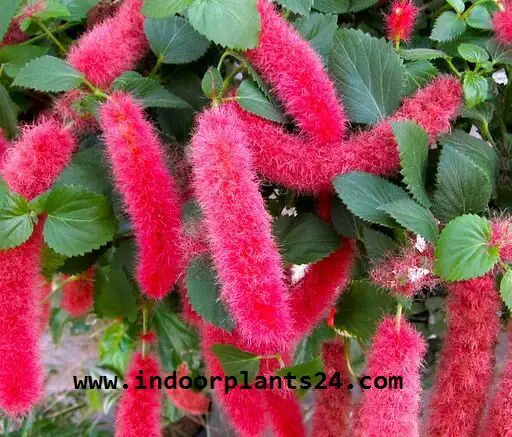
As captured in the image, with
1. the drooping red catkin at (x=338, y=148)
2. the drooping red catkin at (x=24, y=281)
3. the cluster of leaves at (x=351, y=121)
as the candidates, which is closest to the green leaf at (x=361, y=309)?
the cluster of leaves at (x=351, y=121)

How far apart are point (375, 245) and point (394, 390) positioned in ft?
0.28

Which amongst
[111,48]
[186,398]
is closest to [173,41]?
[111,48]

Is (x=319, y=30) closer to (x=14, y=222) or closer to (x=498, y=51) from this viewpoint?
(x=498, y=51)

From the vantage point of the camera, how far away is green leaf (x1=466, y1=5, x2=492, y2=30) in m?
0.41

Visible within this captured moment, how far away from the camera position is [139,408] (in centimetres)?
47

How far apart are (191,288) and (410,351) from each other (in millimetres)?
127

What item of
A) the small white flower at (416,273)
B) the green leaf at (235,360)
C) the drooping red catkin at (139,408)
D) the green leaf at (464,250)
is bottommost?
the drooping red catkin at (139,408)

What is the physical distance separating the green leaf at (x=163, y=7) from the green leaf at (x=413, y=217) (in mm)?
149

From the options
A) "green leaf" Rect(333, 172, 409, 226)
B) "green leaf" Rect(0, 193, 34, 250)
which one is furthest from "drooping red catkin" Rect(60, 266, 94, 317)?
"green leaf" Rect(333, 172, 409, 226)

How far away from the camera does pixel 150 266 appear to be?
1.17 feet

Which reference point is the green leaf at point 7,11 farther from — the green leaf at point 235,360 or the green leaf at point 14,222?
the green leaf at point 235,360

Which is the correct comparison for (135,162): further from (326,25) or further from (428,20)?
(428,20)

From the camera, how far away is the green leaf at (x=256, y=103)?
1.12ft

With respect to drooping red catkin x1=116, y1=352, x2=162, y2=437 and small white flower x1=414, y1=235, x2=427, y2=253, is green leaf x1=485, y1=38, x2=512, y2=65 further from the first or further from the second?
drooping red catkin x1=116, y1=352, x2=162, y2=437
